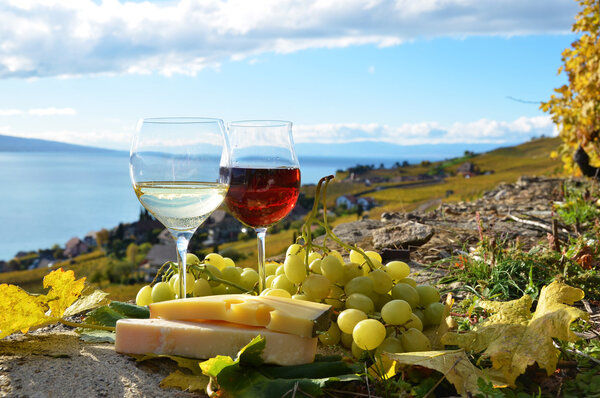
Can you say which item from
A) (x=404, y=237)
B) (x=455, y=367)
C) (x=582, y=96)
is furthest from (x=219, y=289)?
(x=582, y=96)

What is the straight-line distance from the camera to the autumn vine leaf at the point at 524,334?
1.71 metres

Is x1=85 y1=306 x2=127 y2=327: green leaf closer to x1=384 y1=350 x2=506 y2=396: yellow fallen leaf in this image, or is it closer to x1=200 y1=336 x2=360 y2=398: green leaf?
x1=200 y1=336 x2=360 y2=398: green leaf

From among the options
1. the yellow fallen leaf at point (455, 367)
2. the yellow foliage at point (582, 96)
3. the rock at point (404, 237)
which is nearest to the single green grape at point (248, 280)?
the yellow fallen leaf at point (455, 367)

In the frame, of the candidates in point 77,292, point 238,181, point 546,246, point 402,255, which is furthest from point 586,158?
point 77,292

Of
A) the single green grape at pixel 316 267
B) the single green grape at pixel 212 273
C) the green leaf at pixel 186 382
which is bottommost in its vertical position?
the green leaf at pixel 186 382

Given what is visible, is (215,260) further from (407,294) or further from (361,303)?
(407,294)

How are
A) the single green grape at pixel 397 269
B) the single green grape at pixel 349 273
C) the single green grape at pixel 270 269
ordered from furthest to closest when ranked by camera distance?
the single green grape at pixel 270 269 < the single green grape at pixel 397 269 < the single green grape at pixel 349 273

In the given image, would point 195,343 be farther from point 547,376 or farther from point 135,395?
point 547,376

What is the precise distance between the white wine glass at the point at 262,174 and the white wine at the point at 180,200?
0.19 metres

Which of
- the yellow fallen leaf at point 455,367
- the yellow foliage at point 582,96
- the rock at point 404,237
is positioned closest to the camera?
the yellow fallen leaf at point 455,367

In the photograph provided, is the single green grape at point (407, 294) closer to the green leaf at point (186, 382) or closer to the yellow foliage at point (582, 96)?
the green leaf at point (186, 382)

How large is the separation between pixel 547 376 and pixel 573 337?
0.51 ft

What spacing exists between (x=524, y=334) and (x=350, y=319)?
59cm

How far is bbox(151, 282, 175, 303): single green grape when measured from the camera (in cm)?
244
